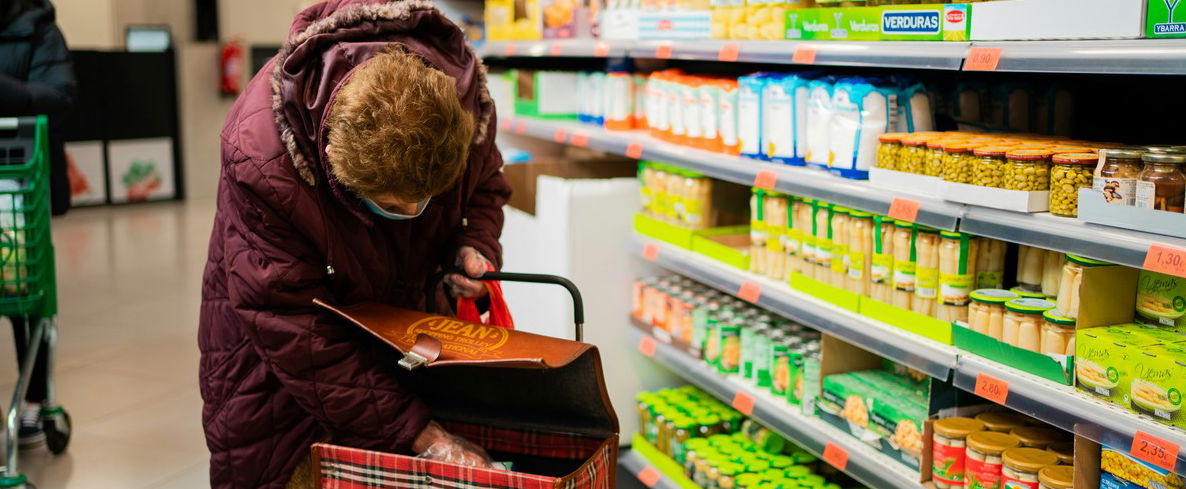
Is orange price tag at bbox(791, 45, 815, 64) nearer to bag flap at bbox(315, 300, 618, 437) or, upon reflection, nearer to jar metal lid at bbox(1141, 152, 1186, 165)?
jar metal lid at bbox(1141, 152, 1186, 165)

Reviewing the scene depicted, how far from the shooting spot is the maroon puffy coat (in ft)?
6.38

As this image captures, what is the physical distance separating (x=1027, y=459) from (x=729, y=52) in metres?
1.40

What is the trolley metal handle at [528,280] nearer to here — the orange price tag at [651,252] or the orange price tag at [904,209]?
the orange price tag at [904,209]

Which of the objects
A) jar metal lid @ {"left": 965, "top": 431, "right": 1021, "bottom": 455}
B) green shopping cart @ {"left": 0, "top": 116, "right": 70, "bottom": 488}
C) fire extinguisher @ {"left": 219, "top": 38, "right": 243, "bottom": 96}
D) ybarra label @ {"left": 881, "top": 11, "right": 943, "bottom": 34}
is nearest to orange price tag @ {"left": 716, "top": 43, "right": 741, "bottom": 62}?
ybarra label @ {"left": 881, "top": 11, "right": 943, "bottom": 34}

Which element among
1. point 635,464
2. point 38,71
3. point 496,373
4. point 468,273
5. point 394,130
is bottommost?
point 635,464

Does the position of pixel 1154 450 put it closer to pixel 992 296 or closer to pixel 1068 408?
pixel 1068 408

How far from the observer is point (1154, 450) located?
1.94 meters

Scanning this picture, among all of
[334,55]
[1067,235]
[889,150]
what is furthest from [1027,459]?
[334,55]

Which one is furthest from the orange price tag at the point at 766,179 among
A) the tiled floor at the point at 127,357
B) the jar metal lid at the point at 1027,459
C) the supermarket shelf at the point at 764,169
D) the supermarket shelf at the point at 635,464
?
the tiled floor at the point at 127,357

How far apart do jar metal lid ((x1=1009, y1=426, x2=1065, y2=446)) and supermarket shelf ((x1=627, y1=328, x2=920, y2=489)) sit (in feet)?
0.87

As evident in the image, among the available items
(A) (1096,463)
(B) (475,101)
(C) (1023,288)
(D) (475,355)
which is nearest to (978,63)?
(C) (1023,288)

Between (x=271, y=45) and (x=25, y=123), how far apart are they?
26.2ft

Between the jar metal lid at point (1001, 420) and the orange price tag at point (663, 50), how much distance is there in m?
1.50

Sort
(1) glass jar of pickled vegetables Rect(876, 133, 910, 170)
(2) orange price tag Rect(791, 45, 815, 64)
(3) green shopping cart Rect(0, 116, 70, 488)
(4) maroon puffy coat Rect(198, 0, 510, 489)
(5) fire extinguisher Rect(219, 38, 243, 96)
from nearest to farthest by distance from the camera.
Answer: (4) maroon puffy coat Rect(198, 0, 510, 489)
(1) glass jar of pickled vegetables Rect(876, 133, 910, 170)
(2) orange price tag Rect(791, 45, 815, 64)
(3) green shopping cart Rect(0, 116, 70, 488)
(5) fire extinguisher Rect(219, 38, 243, 96)
